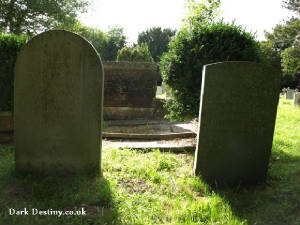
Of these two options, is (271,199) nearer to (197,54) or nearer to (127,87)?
(197,54)

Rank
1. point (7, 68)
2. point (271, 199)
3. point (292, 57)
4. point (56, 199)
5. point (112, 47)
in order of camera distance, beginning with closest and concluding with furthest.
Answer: point (56, 199) < point (271, 199) < point (7, 68) < point (292, 57) < point (112, 47)

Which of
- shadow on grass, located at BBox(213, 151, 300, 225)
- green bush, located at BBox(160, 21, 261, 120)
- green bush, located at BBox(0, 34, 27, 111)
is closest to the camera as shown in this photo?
shadow on grass, located at BBox(213, 151, 300, 225)

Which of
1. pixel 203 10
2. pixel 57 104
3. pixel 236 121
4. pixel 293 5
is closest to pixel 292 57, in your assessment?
pixel 293 5

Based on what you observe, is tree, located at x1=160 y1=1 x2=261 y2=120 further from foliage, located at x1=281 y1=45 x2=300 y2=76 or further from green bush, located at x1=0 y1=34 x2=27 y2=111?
foliage, located at x1=281 y1=45 x2=300 y2=76

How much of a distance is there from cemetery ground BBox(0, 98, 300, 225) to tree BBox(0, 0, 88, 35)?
1657 cm

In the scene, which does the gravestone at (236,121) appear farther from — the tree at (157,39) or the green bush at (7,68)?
the tree at (157,39)

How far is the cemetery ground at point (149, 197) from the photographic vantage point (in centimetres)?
256

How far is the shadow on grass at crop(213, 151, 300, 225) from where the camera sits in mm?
2604

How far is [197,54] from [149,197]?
3212 mm

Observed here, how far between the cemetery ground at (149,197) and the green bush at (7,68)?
1710mm

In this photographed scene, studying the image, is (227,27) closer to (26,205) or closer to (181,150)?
(181,150)

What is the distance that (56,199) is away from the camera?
9.12 feet

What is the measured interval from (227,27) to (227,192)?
3419mm

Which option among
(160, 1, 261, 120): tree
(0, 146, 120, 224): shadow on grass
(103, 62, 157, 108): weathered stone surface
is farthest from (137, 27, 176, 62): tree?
(0, 146, 120, 224): shadow on grass
